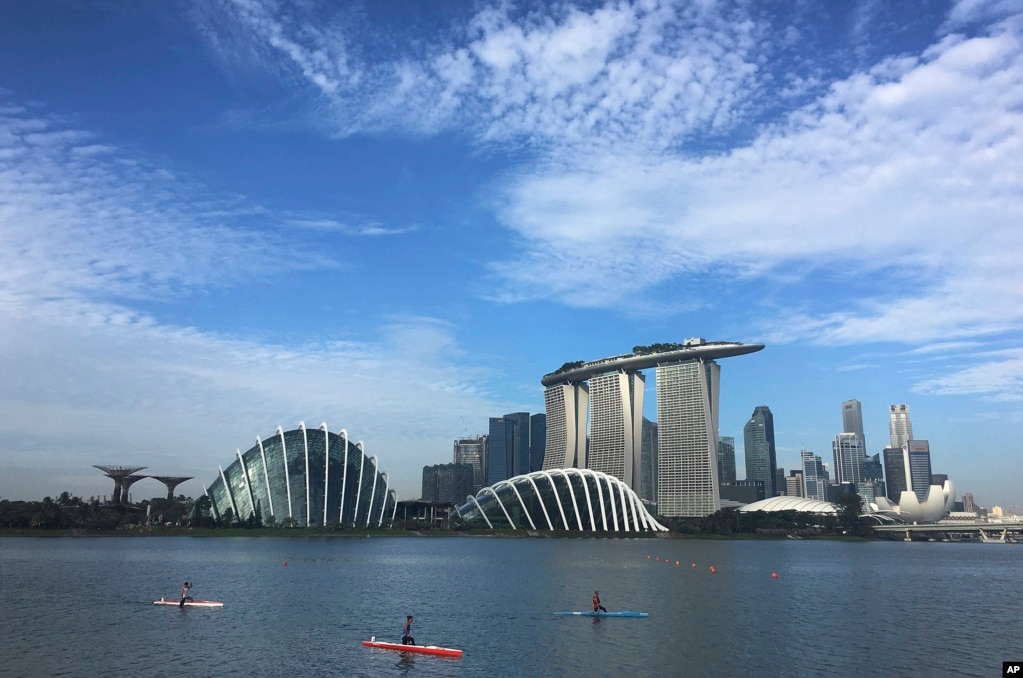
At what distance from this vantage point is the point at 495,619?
4669 centimetres

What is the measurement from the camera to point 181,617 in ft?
148

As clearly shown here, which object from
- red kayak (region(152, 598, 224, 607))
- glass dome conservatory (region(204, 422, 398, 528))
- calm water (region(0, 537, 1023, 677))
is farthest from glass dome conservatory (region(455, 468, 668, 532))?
red kayak (region(152, 598, 224, 607))

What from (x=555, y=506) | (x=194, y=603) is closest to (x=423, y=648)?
(x=194, y=603)

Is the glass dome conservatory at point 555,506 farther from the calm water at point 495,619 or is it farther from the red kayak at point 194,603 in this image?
the red kayak at point 194,603

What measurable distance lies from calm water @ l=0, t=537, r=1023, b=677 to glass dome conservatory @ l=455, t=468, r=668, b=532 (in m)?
74.3

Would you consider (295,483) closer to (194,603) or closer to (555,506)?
(555,506)

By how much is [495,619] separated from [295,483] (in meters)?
109

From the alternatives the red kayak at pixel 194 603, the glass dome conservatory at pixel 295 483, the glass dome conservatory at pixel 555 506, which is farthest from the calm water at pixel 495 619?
the glass dome conservatory at pixel 555 506

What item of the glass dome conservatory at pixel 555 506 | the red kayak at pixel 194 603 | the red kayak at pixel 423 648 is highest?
the glass dome conservatory at pixel 555 506

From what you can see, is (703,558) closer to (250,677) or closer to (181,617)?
(181,617)

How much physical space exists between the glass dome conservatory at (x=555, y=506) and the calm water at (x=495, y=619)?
7431 centimetres

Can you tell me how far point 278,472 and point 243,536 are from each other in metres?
15.9

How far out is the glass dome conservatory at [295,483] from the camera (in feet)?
479

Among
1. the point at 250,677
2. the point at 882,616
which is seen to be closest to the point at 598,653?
the point at 250,677
